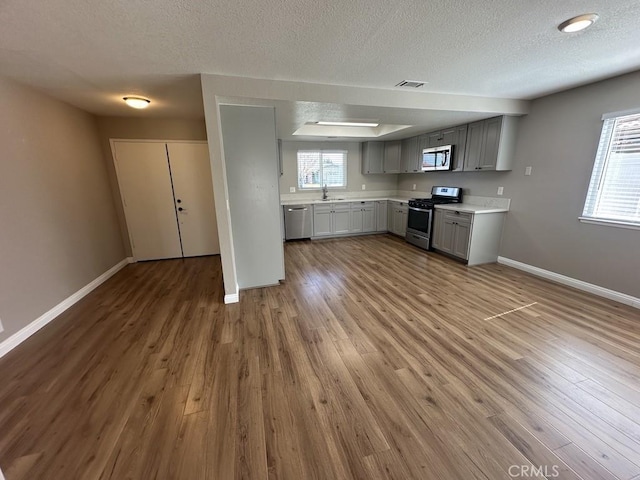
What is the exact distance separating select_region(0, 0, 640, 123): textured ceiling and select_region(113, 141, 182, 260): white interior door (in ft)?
4.56

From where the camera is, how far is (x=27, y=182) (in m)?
2.68

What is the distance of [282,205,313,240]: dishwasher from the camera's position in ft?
19.2

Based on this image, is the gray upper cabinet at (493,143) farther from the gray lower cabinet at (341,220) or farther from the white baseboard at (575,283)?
the gray lower cabinet at (341,220)

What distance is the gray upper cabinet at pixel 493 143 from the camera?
3889 millimetres

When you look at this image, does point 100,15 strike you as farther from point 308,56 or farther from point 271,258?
point 271,258

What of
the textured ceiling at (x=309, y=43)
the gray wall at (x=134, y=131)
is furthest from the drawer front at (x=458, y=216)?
the gray wall at (x=134, y=131)

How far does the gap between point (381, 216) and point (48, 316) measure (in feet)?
19.8

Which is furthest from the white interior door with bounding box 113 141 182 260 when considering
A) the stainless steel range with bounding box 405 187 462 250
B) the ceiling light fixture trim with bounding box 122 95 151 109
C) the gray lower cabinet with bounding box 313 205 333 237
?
the stainless steel range with bounding box 405 187 462 250

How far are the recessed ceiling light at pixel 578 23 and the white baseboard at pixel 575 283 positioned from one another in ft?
9.57

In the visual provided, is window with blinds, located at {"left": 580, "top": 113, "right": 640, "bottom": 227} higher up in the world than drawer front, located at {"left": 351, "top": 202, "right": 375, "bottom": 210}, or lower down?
higher up

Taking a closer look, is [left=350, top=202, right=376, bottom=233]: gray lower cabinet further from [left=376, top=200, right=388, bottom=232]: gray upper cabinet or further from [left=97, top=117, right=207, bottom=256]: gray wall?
[left=97, top=117, right=207, bottom=256]: gray wall

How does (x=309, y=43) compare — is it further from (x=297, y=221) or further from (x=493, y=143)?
(x=297, y=221)

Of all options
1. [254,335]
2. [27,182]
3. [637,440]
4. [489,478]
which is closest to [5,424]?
[254,335]

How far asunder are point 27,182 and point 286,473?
144 inches
